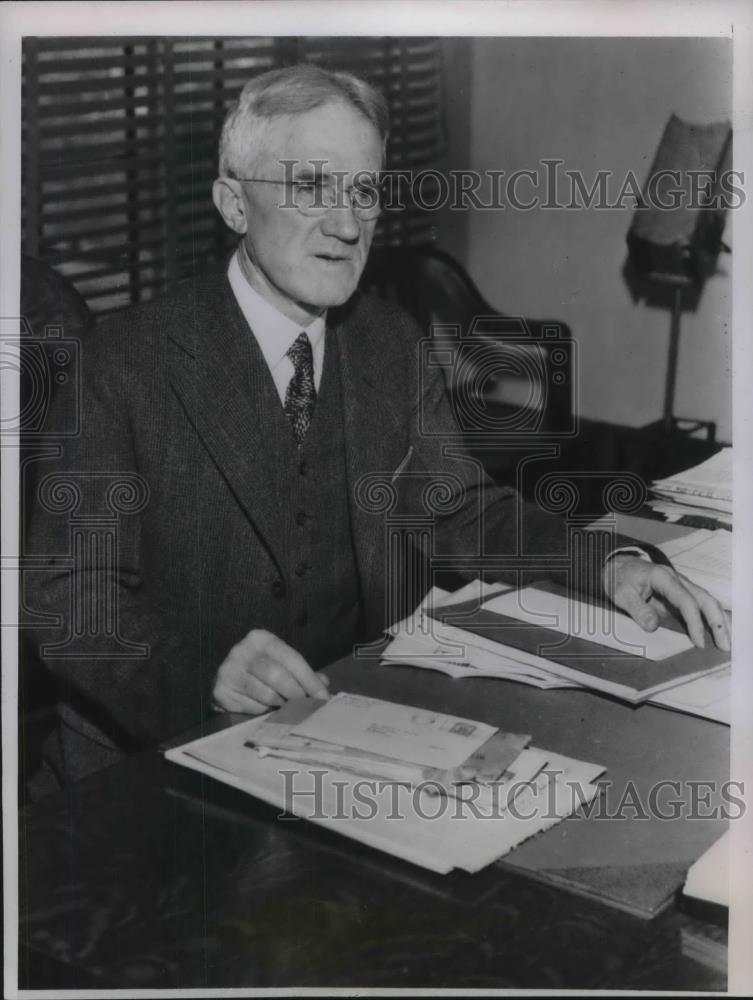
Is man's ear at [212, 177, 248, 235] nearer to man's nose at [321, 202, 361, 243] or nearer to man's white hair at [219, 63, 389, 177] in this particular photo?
man's white hair at [219, 63, 389, 177]

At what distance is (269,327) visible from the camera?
177cm

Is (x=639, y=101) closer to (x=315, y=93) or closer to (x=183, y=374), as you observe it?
(x=315, y=93)

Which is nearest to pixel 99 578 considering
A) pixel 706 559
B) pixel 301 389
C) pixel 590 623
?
pixel 301 389

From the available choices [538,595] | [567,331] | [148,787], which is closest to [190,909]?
[148,787]

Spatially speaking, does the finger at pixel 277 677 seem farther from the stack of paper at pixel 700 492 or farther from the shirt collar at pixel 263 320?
the stack of paper at pixel 700 492

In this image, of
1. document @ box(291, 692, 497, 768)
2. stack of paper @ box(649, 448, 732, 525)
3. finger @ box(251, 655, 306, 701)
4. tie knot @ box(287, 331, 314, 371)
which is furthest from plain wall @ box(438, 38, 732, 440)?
finger @ box(251, 655, 306, 701)

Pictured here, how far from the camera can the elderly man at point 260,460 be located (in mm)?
1568

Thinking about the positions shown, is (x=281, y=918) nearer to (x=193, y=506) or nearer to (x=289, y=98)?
(x=193, y=506)

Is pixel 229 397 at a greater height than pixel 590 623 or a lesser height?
greater

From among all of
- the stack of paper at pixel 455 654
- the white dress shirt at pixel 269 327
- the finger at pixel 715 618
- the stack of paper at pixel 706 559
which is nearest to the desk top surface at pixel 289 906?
the stack of paper at pixel 455 654

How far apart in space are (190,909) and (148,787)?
20cm

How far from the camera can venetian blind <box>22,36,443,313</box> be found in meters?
1.53

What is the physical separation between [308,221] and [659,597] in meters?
0.81

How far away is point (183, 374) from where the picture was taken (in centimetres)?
167
